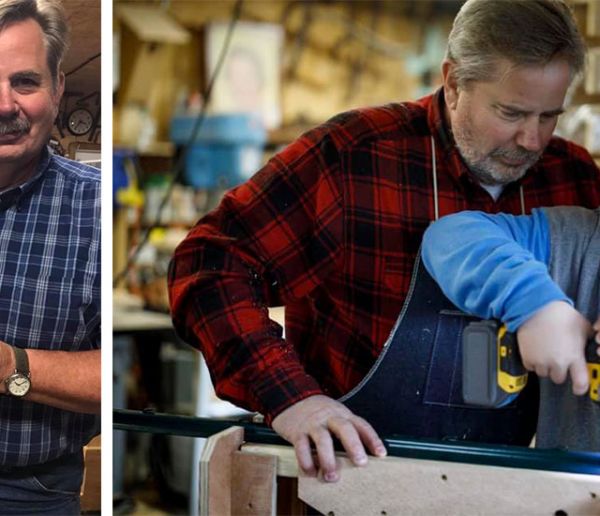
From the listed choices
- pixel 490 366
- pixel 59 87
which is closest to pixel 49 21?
pixel 59 87

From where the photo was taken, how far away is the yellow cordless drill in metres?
1.17

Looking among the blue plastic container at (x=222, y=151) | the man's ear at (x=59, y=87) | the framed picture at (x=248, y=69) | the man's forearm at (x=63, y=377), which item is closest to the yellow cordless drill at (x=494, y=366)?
the man's forearm at (x=63, y=377)

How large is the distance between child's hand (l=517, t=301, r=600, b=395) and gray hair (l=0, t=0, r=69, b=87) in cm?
70

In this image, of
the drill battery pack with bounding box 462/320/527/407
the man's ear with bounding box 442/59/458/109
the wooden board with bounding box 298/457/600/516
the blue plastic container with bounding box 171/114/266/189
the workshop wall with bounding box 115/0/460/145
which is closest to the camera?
the wooden board with bounding box 298/457/600/516

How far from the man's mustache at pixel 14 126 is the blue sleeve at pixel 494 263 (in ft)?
1.82

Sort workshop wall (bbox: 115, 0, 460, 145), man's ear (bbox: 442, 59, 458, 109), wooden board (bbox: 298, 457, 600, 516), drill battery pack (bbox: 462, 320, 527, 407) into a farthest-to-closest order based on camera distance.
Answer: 1. workshop wall (bbox: 115, 0, 460, 145)
2. man's ear (bbox: 442, 59, 458, 109)
3. drill battery pack (bbox: 462, 320, 527, 407)
4. wooden board (bbox: 298, 457, 600, 516)

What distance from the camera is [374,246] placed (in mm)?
1345

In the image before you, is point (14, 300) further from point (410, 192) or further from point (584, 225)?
point (584, 225)

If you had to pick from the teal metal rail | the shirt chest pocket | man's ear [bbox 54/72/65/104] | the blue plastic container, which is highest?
the blue plastic container

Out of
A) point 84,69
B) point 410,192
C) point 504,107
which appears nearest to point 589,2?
point 504,107

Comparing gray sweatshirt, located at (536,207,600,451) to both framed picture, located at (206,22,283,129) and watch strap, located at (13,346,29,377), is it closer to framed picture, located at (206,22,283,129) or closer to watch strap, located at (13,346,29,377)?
watch strap, located at (13,346,29,377)

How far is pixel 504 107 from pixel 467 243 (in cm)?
19

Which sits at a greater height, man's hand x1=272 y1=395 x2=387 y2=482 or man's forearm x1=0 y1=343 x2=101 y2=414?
man's forearm x1=0 y1=343 x2=101 y2=414

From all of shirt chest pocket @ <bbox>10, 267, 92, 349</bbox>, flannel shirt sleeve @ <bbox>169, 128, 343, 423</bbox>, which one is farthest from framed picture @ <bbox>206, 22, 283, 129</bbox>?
shirt chest pocket @ <bbox>10, 267, 92, 349</bbox>
